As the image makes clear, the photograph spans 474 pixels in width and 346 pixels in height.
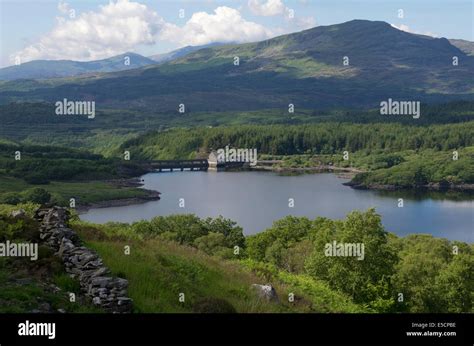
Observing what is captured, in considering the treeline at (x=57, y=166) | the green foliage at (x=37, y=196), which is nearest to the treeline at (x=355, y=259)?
the green foliage at (x=37, y=196)

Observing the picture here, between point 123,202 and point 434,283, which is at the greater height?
point 434,283

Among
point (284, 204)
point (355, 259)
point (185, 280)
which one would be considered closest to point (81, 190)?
point (284, 204)

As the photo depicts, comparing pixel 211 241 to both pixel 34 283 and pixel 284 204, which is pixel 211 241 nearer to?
pixel 34 283

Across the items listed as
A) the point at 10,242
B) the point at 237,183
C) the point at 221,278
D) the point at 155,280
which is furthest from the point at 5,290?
the point at 237,183

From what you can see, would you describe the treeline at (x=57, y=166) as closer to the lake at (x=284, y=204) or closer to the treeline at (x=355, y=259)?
the lake at (x=284, y=204)

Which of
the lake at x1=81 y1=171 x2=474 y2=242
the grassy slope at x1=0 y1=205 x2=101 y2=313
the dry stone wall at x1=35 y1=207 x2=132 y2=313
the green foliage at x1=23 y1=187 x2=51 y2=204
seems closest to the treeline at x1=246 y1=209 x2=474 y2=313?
the dry stone wall at x1=35 y1=207 x2=132 y2=313

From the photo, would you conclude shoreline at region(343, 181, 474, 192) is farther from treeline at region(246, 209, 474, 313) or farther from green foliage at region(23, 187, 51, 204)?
treeline at region(246, 209, 474, 313)
